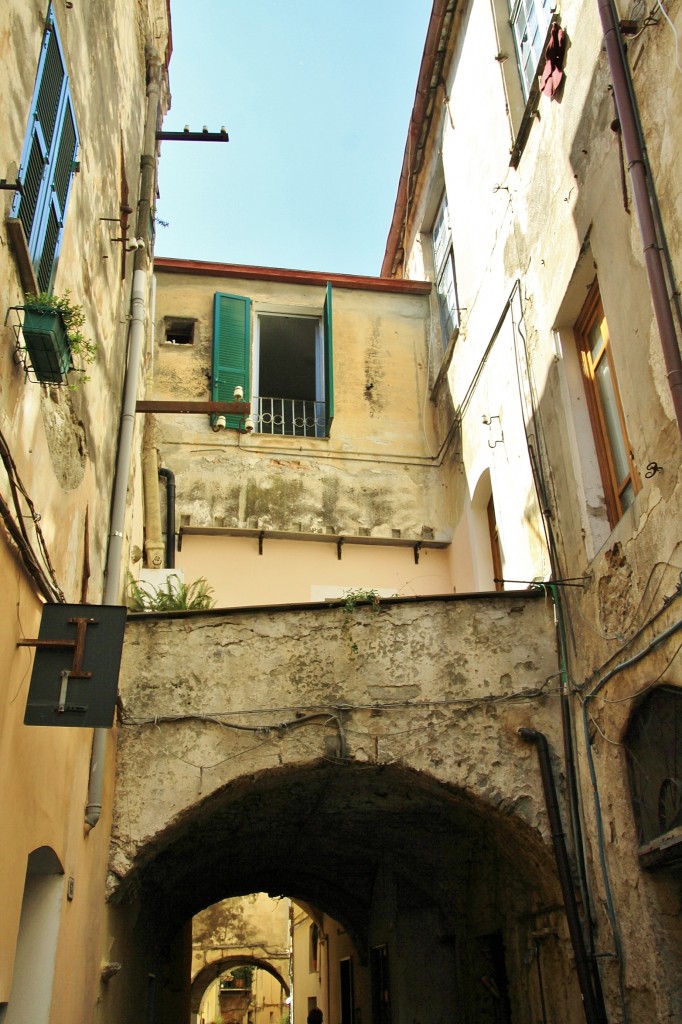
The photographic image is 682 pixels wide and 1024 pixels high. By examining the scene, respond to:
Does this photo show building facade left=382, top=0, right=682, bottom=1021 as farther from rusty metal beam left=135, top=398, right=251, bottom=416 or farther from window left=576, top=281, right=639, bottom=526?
rusty metal beam left=135, top=398, right=251, bottom=416

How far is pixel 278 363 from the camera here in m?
13.1

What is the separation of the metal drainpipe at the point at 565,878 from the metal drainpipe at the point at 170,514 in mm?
4638

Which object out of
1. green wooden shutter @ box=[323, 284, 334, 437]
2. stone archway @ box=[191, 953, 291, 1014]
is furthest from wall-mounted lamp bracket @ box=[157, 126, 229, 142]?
stone archway @ box=[191, 953, 291, 1014]

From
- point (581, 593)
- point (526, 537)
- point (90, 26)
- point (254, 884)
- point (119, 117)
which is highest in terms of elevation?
point (119, 117)

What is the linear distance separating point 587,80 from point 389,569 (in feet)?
19.1

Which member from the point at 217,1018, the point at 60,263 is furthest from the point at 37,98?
the point at 217,1018

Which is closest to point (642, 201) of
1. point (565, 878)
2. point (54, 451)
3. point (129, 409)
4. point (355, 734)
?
point (54, 451)

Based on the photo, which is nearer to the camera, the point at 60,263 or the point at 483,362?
the point at 60,263

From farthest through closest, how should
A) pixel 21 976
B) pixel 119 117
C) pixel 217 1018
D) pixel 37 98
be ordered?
pixel 217 1018
pixel 119 117
pixel 21 976
pixel 37 98

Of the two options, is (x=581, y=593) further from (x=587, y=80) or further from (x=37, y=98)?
(x=37, y=98)

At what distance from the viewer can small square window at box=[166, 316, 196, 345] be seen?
11906 millimetres

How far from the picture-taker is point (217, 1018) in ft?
113

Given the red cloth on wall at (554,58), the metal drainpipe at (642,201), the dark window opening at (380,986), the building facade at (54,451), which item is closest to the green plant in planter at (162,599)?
the building facade at (54,451)

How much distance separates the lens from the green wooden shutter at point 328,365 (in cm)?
1169
